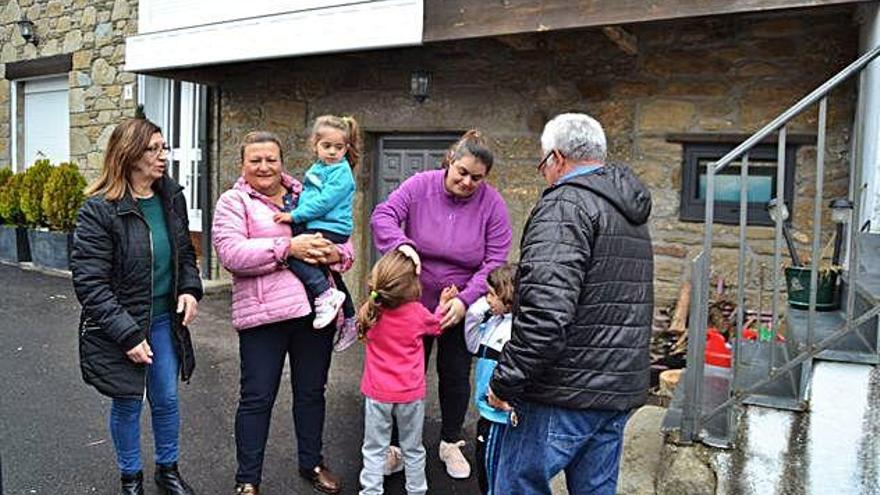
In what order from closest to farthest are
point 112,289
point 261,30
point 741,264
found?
point 112,289 → point 741,264 → point 261,30

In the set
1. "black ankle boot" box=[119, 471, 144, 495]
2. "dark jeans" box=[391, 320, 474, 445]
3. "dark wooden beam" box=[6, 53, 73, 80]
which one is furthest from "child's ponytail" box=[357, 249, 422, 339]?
"dark wooden beam" box=[6, 53, 73, 80]

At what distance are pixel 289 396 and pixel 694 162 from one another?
330 centimetres

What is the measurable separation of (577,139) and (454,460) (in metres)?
1.84

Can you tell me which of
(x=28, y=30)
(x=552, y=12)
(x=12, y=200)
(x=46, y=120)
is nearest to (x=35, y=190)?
(x=12, y=200)

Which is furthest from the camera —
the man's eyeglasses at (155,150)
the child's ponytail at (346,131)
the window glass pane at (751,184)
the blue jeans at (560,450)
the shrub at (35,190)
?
the shrub at (35,190)

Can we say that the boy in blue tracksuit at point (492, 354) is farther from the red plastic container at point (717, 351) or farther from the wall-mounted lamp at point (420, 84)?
the wall-mounted lamp at point (420, 84)

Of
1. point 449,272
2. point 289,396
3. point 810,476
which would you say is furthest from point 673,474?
point 289,396

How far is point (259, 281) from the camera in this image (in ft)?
9.34

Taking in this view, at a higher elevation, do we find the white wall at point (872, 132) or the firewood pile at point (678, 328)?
the white wall at point (872, 132)

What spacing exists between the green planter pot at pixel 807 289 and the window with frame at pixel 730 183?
69.7 inches

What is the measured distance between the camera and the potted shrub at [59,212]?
8031 millimetres

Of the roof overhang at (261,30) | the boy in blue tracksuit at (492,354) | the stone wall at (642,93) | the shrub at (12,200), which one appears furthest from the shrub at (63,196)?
the boy in blue tracksuit at (492,354)

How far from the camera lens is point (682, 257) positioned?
524 cm

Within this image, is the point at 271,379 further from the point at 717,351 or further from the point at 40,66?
the point at 40,66
